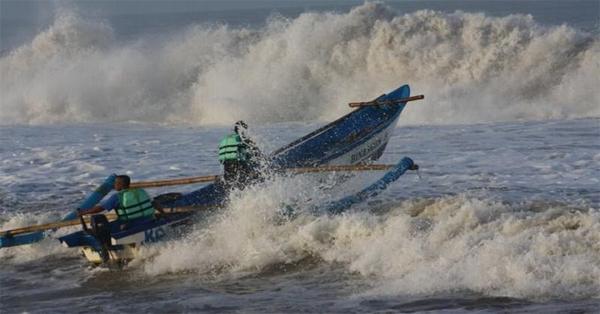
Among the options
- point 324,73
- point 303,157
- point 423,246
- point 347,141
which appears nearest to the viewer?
point 423,246

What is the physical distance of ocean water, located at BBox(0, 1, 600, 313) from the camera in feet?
31.2

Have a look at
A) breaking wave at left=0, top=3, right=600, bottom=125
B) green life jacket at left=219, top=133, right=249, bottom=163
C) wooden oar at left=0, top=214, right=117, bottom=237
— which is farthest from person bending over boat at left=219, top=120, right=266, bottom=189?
breaking wave at left=0, top=3, right=600, bottom=125

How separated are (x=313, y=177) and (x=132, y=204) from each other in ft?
10.0

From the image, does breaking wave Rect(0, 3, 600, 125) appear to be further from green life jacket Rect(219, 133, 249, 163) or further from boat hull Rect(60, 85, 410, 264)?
green life jacket Rect(219, 133, 249, 163)

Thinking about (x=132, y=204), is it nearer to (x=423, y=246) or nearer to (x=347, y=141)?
(x=423, y=246)

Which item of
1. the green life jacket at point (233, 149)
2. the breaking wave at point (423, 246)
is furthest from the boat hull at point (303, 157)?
the green life jacket at point (233, 149)

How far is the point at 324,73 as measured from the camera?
27.2 m

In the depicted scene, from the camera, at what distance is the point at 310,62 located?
27328 mm

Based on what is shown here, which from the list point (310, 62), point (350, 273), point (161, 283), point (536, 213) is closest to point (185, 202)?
point (161, 283)

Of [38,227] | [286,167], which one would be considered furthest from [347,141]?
[38,227]

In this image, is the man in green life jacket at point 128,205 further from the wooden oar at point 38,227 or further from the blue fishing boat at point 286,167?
the wooden oar at point 38,227

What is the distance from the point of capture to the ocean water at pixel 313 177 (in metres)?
9.52

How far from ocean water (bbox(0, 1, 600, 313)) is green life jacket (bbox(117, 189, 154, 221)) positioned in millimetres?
513

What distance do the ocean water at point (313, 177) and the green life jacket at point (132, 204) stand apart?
0.51 metres
